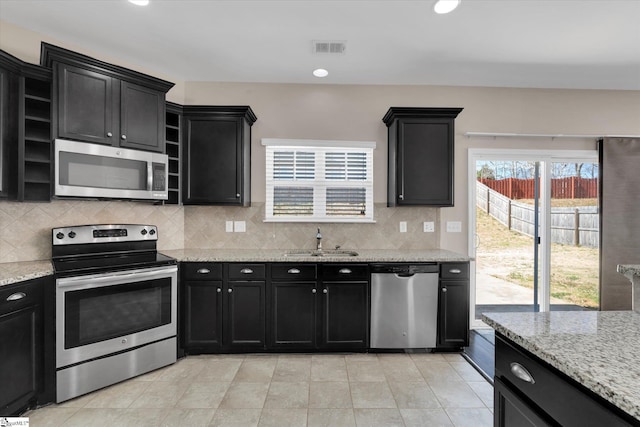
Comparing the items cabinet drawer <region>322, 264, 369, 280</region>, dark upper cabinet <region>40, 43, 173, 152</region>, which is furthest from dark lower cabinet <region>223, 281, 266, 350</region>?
dark upper cabinet <region>40, 43, 173, 152</region>

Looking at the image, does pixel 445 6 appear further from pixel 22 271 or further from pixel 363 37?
pixel 22 271

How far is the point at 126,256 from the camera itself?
2795 mm

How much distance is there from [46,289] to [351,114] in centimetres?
321

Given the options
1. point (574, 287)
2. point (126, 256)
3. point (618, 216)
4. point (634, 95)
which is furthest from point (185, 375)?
point (634, 95)

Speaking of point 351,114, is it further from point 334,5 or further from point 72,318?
point 72,318

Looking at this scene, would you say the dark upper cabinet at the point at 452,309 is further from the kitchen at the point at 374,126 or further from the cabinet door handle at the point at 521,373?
the cabinet door handle at the point at 521,373

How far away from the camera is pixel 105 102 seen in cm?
262

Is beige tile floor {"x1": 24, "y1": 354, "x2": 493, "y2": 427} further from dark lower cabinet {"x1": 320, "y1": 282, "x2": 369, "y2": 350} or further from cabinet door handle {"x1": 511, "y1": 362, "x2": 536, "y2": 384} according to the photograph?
cabinet door handle {"x1": 511, "y1": 362, "x2": 536, "y2": 384}

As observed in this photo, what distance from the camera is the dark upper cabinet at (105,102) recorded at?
2.44 meters

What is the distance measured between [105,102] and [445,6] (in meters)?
2.80

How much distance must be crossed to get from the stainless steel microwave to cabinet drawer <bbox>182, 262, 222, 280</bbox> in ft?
2.25

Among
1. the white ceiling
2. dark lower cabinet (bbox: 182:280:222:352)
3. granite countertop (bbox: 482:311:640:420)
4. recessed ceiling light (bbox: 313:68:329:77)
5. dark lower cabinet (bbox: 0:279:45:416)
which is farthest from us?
recessed ceiling light (bbox: 313:68:329:77)

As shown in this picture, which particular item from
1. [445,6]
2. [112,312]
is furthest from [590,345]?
[112,312]

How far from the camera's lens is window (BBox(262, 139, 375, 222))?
365cm
